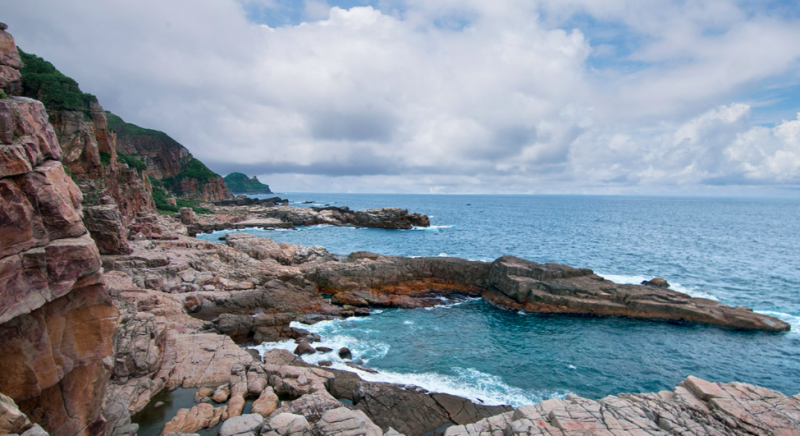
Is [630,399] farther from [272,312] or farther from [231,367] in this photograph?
[272,312]

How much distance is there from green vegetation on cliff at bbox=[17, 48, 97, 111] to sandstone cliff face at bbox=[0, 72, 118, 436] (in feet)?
147

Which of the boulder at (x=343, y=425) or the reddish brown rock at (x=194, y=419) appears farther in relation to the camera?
the reddish brown rock at (x=194, y=419)

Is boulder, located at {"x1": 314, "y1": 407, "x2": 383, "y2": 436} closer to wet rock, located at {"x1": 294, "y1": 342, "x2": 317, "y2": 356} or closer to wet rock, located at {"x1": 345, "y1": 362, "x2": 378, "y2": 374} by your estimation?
wet rock, located at {"x1": 345, "y1": 362, "x2": 378, "y2": 374}

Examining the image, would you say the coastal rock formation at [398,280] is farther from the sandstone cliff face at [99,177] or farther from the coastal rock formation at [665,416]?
the coastal rock formation at [665,416]

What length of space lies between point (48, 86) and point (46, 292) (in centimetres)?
4910

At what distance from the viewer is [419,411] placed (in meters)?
18.7

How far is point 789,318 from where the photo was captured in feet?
112

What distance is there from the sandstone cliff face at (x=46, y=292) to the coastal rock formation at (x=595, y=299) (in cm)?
3375

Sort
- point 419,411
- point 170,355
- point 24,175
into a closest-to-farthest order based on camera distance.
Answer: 1. point 24,175
2. point 419,411
3. point 170,355

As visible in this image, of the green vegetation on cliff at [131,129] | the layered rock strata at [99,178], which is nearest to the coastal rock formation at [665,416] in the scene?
the layered rock strata at [99,178]

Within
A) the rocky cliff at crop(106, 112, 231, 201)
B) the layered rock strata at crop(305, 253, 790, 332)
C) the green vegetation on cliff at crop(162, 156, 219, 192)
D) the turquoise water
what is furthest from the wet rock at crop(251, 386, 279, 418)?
the green vegetation on cliff at crop(162, 156, 219, 192)

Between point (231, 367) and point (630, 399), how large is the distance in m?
20.4

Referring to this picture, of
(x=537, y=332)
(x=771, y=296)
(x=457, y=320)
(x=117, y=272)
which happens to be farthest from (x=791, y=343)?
(x=117, y=272)

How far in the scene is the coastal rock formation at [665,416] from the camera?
14.6m
